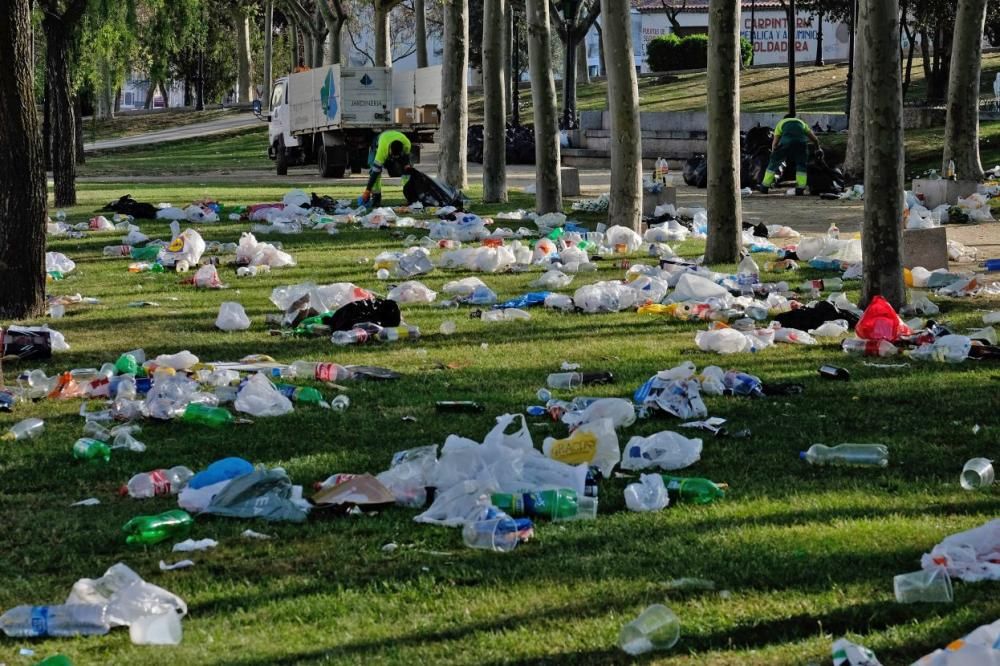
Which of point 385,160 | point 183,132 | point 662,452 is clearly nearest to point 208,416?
point 662,452

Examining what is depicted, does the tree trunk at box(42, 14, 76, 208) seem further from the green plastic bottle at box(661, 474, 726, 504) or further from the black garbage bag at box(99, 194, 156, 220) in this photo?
the green plastic bottle at box(661, 474, 726, 504)

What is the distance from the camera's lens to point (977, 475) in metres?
6.25

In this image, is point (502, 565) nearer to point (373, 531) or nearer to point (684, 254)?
point (373, 531)

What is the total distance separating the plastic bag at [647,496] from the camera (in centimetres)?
599

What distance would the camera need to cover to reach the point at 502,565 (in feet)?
17.3

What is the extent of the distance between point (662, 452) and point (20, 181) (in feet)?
22.2

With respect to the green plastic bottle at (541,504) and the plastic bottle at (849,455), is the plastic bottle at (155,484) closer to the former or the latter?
the green plastic bottle at (541,504)

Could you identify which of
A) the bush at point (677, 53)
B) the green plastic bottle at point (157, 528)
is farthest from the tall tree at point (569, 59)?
the green plastic bottle at point (157, 528)

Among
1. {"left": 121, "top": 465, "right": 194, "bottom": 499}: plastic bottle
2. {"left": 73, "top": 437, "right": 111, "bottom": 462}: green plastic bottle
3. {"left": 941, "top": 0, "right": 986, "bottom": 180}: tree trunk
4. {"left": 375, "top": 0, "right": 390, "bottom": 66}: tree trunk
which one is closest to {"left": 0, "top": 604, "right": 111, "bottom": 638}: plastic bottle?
{"left": 121, "top": 465, "right": 194, "bottom": 499}: plastic bottle

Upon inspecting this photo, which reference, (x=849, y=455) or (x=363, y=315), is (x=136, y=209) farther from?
(x=849, y=455)

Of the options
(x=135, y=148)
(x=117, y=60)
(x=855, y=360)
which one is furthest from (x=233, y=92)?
(x=855, y=360)

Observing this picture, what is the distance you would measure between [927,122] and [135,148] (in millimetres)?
31656

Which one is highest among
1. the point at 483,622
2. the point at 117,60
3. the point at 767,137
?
the point at 117,60

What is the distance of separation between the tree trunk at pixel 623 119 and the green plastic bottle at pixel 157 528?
1200cm
